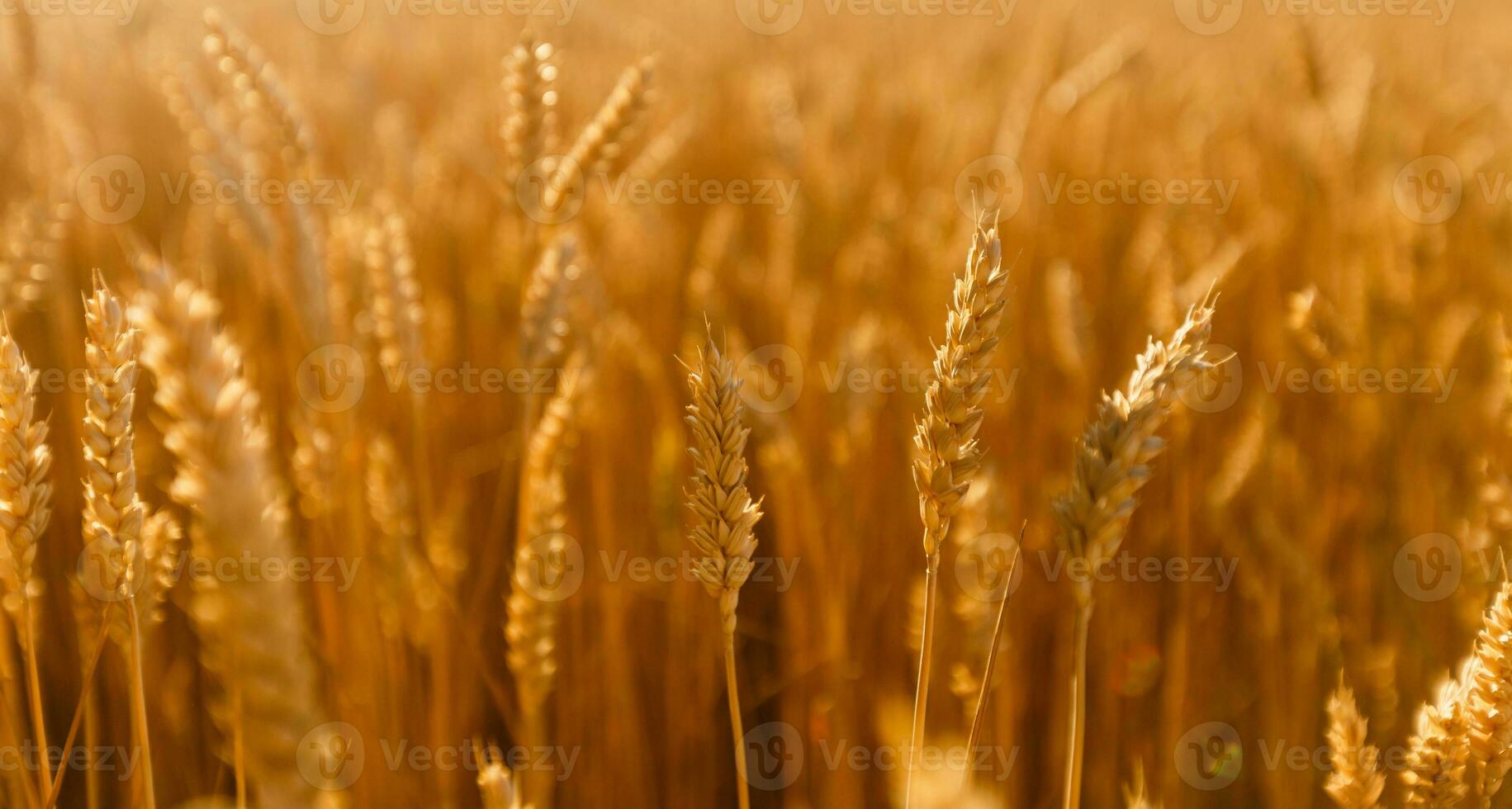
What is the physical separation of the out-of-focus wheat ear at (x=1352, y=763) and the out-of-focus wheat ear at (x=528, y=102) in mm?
793

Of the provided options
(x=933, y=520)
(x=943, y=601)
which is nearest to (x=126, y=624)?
(x=933, y=520)

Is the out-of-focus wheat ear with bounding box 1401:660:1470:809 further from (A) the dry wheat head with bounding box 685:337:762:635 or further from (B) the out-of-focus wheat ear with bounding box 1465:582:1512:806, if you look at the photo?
(A) the dry wheat head with bounding box 685:337:762:635

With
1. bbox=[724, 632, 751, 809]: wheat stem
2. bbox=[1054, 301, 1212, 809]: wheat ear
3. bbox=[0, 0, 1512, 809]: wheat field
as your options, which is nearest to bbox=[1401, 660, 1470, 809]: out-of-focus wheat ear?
bbox=[0, 0, 1512, 809]: wheat field

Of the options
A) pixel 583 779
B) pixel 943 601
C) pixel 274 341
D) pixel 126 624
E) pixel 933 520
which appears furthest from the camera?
pixel 274 341

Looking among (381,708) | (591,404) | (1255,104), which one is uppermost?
(1255,104)

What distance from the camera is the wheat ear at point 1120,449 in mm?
490

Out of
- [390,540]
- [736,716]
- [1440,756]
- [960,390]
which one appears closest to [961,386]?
[960,390]

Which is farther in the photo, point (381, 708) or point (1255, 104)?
point (1255, 104)

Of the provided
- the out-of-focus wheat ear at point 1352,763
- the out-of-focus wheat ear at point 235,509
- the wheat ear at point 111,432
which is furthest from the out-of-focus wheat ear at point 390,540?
the out-of-focus wheat ear at point 1352,763

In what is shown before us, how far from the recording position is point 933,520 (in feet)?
1.77

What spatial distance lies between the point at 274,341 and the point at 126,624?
1222 mm

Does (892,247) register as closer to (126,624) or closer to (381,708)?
(381,708)

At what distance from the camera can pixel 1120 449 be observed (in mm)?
492

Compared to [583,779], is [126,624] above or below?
above
